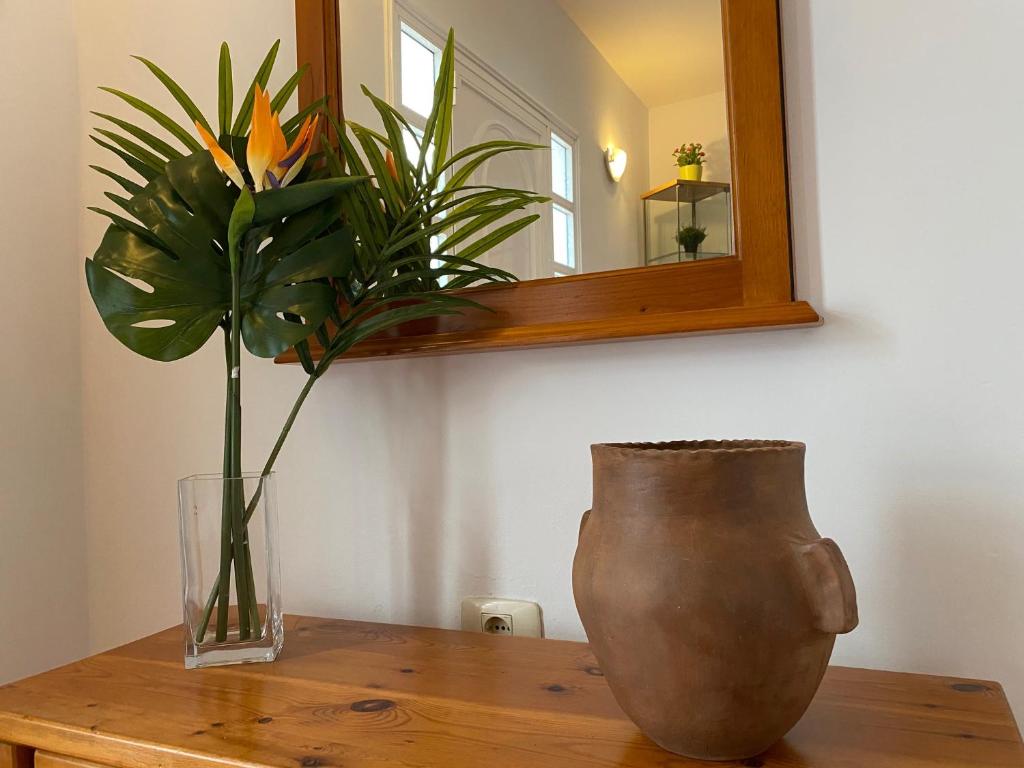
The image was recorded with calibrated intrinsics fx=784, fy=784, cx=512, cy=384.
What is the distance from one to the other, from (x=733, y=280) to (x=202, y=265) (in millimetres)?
583

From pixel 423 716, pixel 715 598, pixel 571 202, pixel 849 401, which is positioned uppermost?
pixel 571 202

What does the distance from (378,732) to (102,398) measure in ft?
3.09

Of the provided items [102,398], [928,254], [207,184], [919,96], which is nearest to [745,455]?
[928,254]

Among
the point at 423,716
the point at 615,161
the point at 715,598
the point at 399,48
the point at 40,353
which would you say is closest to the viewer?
the point at 715,598

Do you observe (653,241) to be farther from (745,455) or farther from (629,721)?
(629,721)

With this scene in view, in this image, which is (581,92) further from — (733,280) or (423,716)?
(423,716)

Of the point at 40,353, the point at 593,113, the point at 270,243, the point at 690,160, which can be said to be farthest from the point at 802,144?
the point at 40,353

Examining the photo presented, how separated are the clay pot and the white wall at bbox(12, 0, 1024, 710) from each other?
267mm

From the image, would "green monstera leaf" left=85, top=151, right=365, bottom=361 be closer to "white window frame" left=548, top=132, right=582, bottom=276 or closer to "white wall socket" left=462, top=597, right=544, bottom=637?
"white window frame" left=548, top=132, right=582, bottom=276

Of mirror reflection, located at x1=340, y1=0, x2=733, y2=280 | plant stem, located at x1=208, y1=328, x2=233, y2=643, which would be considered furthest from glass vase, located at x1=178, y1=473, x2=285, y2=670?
mirror reflection, located at x1=340, y1=0, x2=733, y2=280

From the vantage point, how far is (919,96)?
79cm

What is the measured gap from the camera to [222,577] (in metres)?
0.85

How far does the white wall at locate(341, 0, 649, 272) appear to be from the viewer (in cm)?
91

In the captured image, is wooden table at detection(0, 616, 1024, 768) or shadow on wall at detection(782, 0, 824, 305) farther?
shadow on wall at detection(782, 0, 824, 305)
